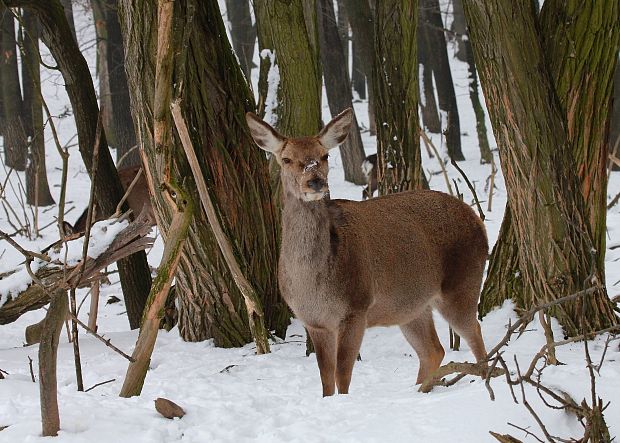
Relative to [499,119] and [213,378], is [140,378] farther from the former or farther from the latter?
[499,119]

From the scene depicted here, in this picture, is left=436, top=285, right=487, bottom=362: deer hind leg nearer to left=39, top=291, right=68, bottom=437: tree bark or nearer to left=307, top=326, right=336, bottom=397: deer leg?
left=307, top=326, right=336, bottom=397: deer leg

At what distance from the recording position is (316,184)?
5.90m

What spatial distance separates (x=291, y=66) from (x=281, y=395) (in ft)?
12.3

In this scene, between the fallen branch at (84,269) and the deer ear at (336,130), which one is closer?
the fallen branch at (84,269)

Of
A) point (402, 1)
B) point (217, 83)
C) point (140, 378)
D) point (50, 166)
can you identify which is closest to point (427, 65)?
point (50, 166)

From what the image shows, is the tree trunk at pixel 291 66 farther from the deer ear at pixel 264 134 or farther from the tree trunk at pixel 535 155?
the tree trunk at pixel 535 155

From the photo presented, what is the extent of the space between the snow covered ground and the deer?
0.38 meters

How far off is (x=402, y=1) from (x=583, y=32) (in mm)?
3099

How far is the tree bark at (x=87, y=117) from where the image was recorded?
8.37m

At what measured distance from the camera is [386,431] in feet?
12.3

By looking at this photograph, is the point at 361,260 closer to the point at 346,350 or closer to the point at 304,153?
the point at 346,350

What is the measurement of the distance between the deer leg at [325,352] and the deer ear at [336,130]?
1396 mm

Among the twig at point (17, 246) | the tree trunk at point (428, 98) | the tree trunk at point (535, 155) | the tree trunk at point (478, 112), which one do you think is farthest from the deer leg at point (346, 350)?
the tree trunk at point (428, 98)

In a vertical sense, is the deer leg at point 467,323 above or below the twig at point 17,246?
below
